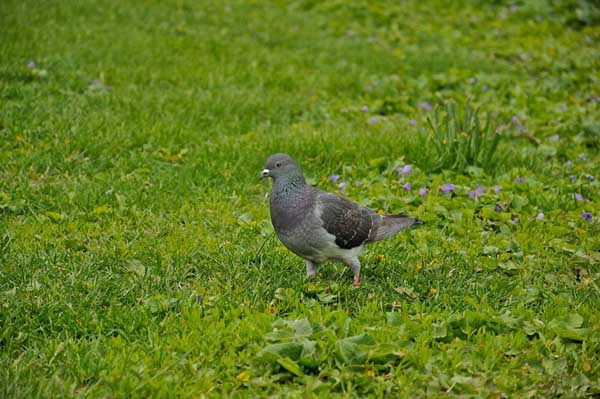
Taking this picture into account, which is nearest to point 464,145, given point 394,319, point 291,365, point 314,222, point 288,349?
point 314,222

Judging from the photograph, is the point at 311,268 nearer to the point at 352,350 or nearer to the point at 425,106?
the point at 352,350

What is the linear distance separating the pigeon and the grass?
220 mm

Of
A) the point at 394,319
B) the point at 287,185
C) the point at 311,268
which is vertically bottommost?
the point at 311,268

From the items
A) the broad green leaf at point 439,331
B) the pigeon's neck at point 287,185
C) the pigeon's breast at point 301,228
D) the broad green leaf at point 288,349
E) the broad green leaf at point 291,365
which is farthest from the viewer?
the pigeon's neck at point 287,185

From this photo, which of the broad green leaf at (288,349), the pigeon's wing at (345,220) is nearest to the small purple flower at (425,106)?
the pigeon's wing at (345,220)

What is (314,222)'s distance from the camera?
4719mm

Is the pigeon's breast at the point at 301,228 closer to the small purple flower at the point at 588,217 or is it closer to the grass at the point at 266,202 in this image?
the grass at the point at 266,202

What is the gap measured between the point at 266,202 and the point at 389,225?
1.48 metres

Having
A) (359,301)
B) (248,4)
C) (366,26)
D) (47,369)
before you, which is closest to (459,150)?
(359,301)

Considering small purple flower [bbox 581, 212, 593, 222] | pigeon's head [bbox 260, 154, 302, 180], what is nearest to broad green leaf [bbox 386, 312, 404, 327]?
pigeon's head [bbox 260, 154, 302, 180]

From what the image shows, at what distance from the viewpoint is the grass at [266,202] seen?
3.94m

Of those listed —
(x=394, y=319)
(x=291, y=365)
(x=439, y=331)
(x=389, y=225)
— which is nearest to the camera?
(x=291, y=365)

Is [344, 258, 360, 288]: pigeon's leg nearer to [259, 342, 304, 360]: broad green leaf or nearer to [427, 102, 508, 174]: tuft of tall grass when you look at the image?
[259, 342, 304, 360]: broad green leaf

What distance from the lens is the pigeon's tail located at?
5137 mm
